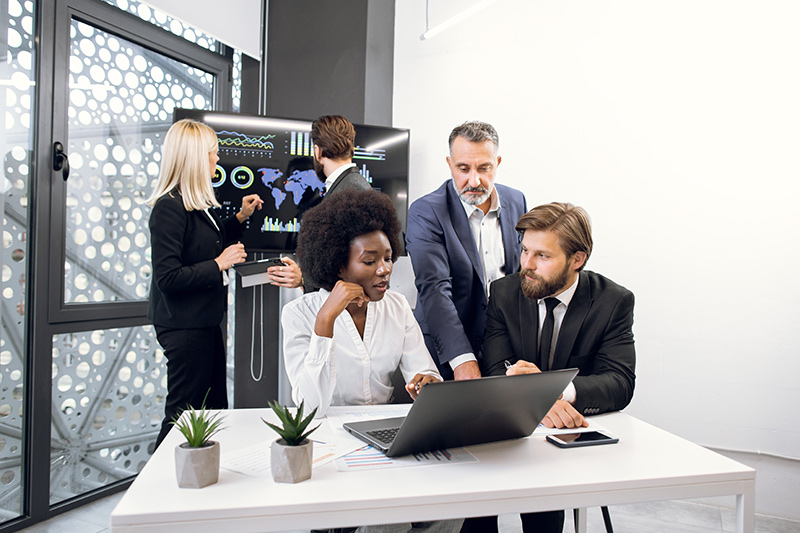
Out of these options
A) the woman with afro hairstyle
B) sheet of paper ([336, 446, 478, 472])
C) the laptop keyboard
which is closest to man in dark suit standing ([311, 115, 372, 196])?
the woman with afro hairstyle

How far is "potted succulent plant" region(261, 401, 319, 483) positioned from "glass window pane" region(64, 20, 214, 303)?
224 centimetres

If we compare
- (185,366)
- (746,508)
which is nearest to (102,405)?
(185,366)

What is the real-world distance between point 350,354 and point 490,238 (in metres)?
0.94

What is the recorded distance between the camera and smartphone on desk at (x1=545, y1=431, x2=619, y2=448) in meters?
1.32

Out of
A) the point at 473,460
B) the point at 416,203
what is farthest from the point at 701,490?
the point at 416,203

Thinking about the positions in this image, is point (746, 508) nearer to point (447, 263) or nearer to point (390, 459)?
point (390, 459)

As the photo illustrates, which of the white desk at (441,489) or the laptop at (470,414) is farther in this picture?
the laptop at (470,414)

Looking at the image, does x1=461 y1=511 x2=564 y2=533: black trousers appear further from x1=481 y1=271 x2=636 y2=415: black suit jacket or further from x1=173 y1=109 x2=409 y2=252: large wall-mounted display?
x1=173 y1=109 x2=409 y2=252: large wall-mounted display

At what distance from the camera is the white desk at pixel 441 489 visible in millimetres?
941

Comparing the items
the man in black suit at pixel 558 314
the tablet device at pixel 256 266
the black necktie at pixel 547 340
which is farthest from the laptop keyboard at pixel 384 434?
the tablet device at pixel 256 266

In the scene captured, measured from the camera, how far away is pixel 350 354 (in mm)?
1739

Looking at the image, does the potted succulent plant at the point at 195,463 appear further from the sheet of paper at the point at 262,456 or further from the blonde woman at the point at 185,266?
the blonde woman at the point at 185,266

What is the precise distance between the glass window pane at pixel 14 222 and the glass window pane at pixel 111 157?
0.74 ft

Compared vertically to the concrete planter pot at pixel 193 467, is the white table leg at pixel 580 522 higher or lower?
lower
